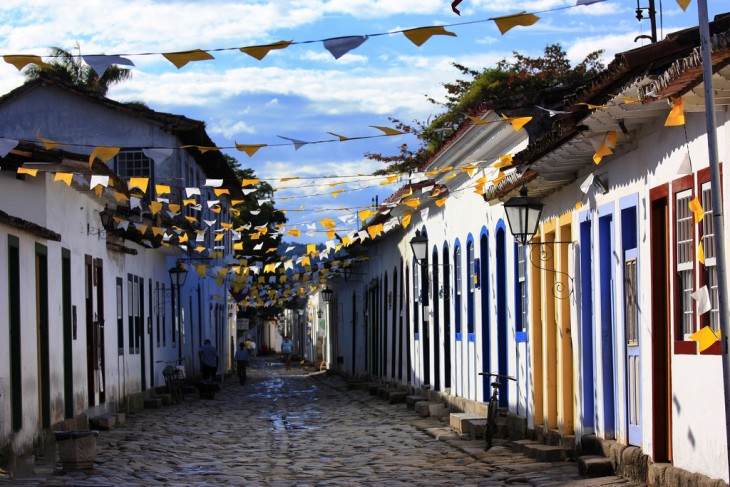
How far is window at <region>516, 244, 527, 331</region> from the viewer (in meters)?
18.0

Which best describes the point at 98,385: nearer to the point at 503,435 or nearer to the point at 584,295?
the point at 503,435

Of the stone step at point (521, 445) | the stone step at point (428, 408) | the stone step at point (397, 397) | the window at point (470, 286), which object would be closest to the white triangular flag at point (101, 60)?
the stone step at point (521, 445)

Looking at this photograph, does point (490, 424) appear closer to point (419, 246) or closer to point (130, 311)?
point (419, 246)

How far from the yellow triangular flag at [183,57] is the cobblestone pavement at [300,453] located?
5270 mm

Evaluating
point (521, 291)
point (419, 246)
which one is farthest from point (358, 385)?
point (521, 291)

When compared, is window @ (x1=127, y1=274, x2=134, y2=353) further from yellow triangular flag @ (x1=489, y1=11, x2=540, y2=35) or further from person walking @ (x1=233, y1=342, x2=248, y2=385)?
yellow triangular flag @ (x1=489, y1=11, x2=540, y2=35)

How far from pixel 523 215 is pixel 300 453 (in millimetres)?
4611

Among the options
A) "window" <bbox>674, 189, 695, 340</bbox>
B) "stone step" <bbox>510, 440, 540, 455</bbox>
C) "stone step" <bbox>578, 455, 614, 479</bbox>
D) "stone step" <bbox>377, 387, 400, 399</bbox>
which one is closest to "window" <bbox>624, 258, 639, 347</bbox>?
"stone step" <bbox>578, 455, 614, 479</bbox>

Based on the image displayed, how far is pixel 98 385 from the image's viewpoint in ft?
75.0

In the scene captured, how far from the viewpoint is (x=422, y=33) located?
31.3 ft

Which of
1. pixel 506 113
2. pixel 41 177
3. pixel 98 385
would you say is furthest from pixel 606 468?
pixel 98 385

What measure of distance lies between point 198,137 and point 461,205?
14207 mm

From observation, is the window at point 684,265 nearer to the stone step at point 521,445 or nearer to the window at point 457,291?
the stone step at point 521,445

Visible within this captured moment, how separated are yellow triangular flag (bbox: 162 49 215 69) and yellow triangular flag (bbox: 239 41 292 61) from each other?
0.31 metres
